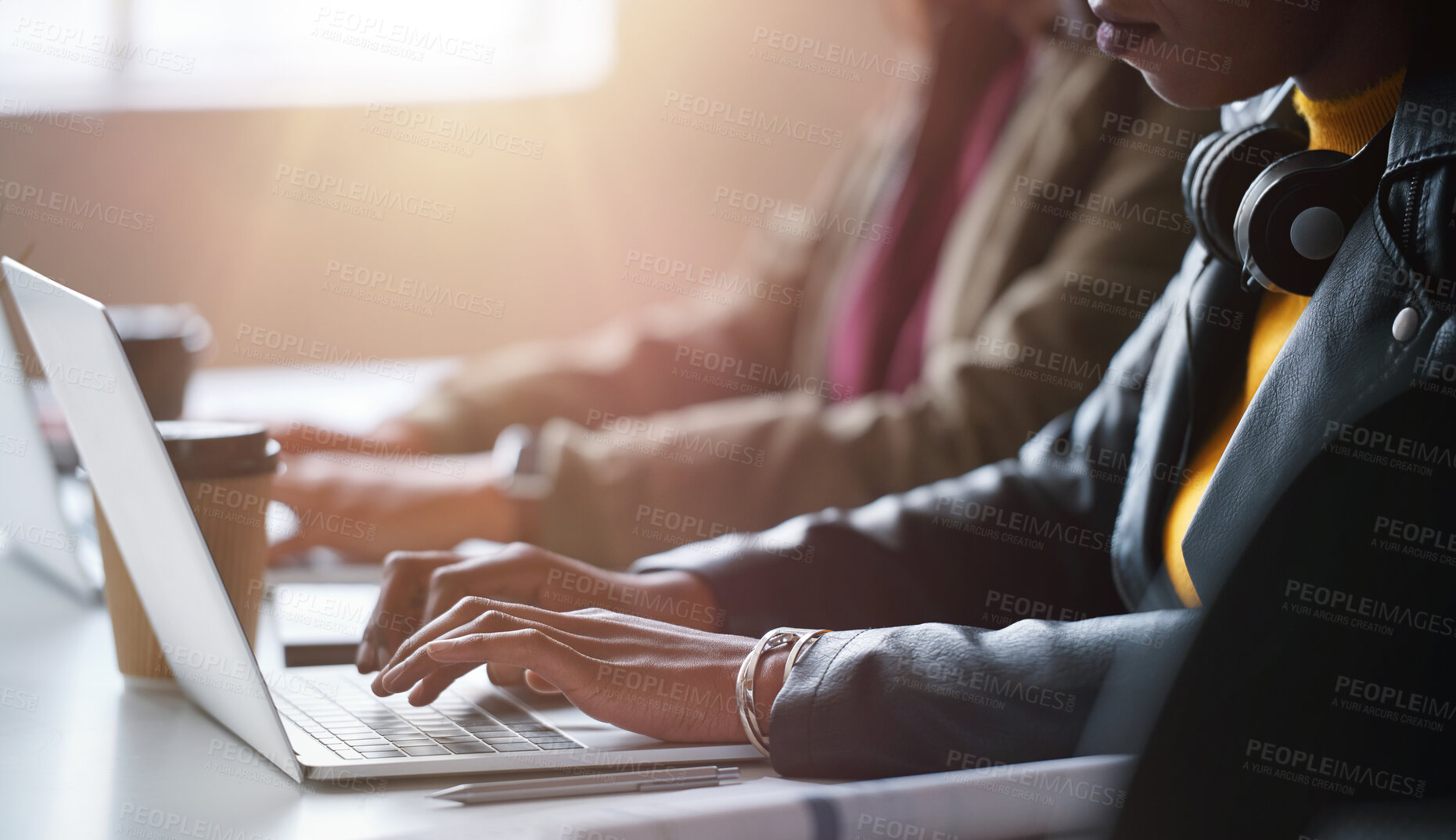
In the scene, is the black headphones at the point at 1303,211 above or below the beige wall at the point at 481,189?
below

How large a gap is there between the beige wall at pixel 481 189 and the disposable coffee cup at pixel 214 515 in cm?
223

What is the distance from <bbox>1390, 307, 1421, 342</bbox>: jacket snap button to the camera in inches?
22.5

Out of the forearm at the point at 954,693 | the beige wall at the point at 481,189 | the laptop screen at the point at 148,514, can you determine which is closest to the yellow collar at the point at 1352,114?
the forearm at the point at 954,693

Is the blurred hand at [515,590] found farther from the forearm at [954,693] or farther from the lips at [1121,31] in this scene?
the lips at [1121,31]

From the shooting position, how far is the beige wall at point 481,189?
2709mm

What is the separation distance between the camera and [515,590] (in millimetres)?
773

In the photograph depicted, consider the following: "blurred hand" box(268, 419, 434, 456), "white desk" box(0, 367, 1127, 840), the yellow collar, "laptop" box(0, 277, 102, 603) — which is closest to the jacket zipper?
the yellow collar

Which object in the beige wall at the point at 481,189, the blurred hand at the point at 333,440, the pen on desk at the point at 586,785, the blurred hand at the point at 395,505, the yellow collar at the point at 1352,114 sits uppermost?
Answer: the beige wall at the point at 481,189

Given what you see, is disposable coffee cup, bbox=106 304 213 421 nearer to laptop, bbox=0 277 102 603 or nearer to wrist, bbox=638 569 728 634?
laptop, bbox=0 277 102 603

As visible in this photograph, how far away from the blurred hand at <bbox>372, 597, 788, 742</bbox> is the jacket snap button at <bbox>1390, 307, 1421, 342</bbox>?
0.37 meters

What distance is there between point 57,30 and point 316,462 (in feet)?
6.52

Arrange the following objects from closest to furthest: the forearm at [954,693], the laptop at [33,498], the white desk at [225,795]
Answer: the white desk at [225,795] → the forearm at [954,693] → the laptop at [33,498]

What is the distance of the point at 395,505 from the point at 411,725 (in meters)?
0.72

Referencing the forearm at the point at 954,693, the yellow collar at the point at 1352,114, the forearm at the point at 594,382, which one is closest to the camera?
the forearm at the point at 954,693
